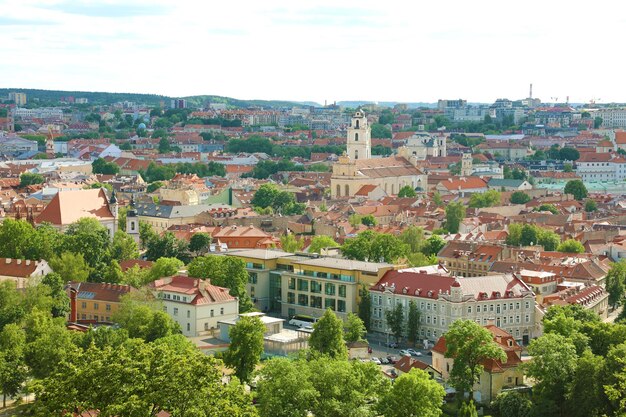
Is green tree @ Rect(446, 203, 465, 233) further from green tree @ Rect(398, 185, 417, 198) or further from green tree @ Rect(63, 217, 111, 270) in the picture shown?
green tree @ Rect(63, 217, 111, 270)

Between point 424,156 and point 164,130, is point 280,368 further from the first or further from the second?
point 164,130

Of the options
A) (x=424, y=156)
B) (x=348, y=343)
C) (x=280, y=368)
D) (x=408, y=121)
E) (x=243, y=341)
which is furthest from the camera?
(x=408, y=121)

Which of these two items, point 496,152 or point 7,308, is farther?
point 496,152

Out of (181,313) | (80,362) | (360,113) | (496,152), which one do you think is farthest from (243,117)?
(80,362)

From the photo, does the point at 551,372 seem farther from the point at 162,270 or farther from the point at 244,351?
the point at 162,270

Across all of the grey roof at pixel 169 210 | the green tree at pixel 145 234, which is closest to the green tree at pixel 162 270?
the green tree at pixel 145 234

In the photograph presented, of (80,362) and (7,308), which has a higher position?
(80,362)

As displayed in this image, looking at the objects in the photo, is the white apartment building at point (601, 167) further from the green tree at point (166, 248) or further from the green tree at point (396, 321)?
the green tree at point (396, 321)

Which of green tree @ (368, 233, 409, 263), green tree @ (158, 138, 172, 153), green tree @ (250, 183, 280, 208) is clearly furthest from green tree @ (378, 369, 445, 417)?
green tree @ (158, 138, 172, 153)
